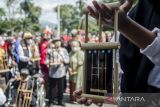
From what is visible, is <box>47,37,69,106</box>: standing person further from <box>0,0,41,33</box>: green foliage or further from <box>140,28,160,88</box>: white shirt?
<box>0,0,41,33</box>: green foliage

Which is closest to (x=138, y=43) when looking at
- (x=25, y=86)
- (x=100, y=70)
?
(x=100, y=70)

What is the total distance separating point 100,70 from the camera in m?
1.84

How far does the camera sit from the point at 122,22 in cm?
171

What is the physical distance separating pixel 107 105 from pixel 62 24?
68.2 meters

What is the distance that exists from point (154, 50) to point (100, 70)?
23cm

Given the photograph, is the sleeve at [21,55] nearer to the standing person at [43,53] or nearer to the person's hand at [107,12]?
the standing person at [43,53]

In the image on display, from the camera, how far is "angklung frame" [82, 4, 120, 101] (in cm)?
177

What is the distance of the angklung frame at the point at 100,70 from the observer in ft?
5.81

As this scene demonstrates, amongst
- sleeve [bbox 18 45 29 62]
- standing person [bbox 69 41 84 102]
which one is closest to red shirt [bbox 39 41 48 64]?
sleeve [bbox 18 45 29 62]

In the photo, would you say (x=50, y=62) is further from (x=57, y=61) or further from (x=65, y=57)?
(x=65, y=57)

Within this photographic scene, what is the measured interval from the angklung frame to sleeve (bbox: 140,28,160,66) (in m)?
0.11

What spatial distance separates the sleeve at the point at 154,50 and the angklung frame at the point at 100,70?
11 cm

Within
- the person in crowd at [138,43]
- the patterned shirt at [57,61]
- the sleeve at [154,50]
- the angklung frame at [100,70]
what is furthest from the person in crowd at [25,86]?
the sleeve at [154,50]

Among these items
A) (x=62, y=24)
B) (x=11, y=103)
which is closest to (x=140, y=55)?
(x=11, y=103)
